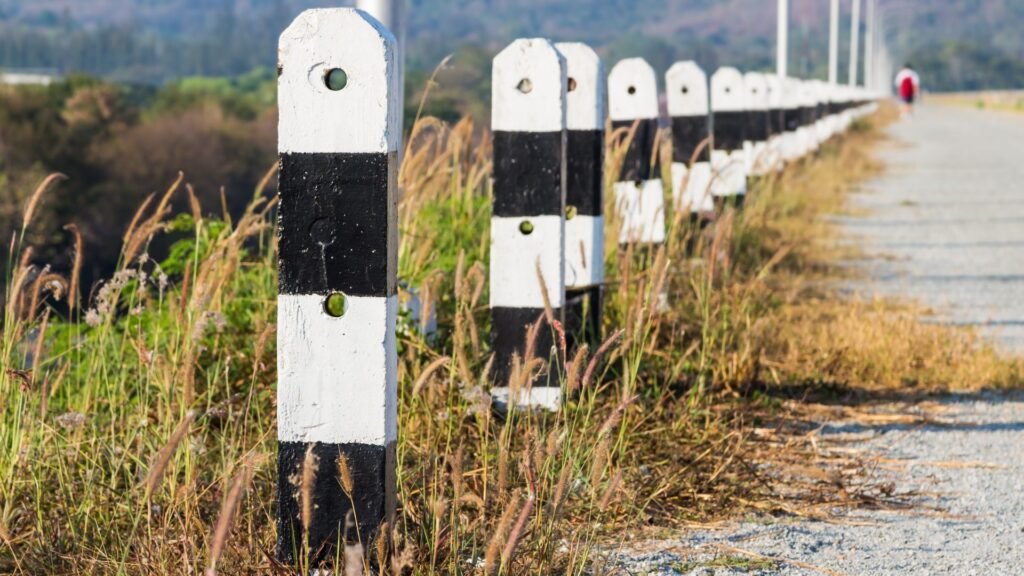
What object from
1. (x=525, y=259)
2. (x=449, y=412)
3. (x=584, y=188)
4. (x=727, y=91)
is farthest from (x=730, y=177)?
(x=449, y=412)

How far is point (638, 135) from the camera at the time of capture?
5.84 metres

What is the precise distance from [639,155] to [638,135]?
0.08 m

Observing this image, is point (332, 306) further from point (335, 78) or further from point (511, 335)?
point (511, 335)

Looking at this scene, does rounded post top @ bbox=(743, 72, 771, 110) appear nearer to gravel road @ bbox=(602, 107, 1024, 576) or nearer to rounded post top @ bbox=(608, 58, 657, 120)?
gravel road @ bbox=(602, 107, 1024, 576)

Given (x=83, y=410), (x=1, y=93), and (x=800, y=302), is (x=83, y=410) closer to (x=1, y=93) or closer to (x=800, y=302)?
(x=800, y=302)

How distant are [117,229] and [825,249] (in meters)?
37.3

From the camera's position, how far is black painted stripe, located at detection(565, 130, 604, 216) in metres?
4.52

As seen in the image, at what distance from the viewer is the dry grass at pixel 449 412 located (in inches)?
102

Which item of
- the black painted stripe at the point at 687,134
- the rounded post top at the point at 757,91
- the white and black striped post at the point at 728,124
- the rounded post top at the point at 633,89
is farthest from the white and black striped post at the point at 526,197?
the rounded post top at the point at 757,91

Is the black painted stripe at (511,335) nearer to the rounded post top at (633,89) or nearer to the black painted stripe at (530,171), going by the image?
the black painted stripe at (530,171)

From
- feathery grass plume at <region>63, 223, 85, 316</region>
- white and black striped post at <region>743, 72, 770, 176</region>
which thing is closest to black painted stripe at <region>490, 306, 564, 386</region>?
feathery grass plume at <region>63, 223, 85, 316</region>

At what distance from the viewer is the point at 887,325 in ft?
18.1

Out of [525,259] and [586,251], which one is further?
[586,251]

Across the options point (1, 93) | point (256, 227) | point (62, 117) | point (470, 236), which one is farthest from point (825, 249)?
point (1, 93)
